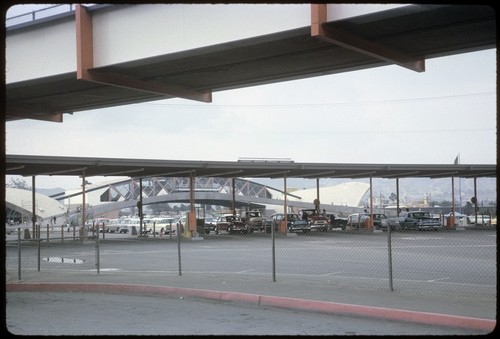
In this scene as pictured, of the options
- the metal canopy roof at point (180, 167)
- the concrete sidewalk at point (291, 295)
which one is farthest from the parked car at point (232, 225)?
the concrete sidewalk at point (291, 295)

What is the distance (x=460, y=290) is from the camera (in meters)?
13.5

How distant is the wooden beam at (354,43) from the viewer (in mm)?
12391

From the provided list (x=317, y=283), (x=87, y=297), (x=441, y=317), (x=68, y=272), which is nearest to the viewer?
(x=441, y=317)

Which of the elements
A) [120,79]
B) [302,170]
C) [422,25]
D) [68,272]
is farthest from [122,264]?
[302,170]

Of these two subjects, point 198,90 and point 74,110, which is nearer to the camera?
point 198,90

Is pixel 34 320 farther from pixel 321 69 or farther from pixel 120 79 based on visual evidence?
pixel 321 69

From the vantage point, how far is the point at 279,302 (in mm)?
12000

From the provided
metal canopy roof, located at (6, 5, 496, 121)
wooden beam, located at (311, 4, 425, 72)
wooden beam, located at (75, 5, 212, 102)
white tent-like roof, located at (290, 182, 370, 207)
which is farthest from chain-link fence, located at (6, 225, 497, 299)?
white tent-like roof, located at (290, 182, 370, 207)

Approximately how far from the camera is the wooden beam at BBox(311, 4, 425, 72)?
12391 mm

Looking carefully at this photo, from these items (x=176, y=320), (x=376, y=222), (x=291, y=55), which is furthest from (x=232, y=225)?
(x=176, y=320)

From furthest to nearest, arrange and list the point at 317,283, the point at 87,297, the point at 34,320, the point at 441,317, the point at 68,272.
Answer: the point at 68,272
the point at 317,283
the point at 87,297
the point at 34,320
the point at 441,317

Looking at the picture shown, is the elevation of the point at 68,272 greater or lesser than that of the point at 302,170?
lesser

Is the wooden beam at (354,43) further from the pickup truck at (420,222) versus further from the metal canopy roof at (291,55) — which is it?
the pickup truck at (420,222)

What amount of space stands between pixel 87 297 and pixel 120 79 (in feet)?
20.2
